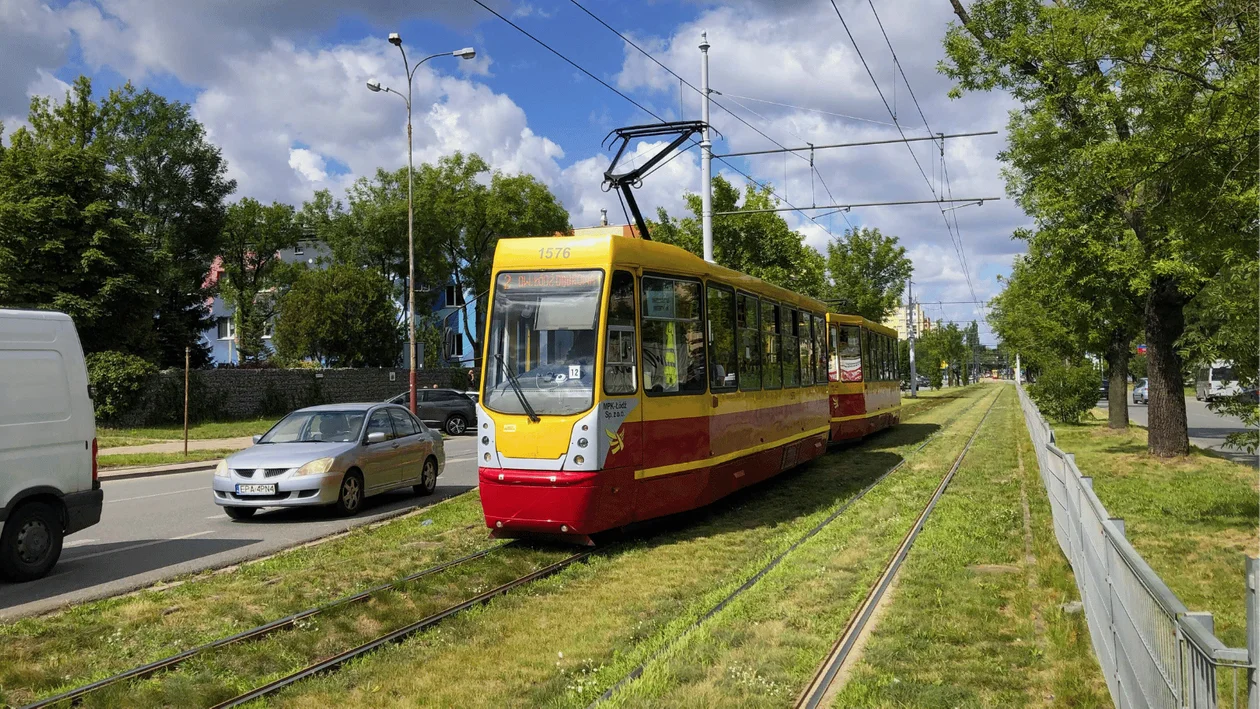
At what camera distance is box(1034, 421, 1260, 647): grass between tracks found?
300 inches

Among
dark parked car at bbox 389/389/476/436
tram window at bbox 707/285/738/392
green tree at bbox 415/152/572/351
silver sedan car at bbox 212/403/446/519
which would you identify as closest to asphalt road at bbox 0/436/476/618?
silver sedan car at bbox 212/403/446/519

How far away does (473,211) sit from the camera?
52.9 metres

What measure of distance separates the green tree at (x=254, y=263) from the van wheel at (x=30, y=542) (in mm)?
49723

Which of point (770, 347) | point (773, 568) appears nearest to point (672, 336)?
point (773, 568)

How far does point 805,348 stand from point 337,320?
32676 millimetres

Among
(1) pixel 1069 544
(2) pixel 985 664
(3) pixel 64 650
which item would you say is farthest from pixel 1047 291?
(3) pixel 64 650

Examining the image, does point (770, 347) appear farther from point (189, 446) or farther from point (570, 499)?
point (189, 446)

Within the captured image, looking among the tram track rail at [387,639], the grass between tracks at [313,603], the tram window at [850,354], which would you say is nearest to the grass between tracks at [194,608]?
the grass between tracks at [313,603]

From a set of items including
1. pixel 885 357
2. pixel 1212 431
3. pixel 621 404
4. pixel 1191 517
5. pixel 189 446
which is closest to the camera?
pixel 621 404

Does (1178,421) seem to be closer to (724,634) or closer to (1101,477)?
(1101,477)

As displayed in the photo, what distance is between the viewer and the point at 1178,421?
1727cm

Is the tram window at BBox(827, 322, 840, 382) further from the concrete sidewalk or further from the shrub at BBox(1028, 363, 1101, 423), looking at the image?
the shrub at BBox(1028, 363, 1101, 423)

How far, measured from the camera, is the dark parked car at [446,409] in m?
31.4

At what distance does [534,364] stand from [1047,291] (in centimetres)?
1561
